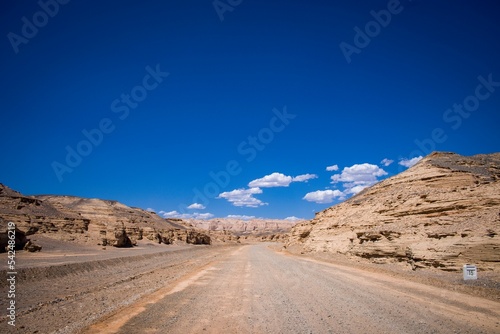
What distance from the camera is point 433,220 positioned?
61.9ft

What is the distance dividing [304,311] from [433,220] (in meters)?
14.7

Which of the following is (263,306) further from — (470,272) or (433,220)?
(433,220)

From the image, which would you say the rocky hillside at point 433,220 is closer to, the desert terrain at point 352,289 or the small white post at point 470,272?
the desert terrain at point 352,289

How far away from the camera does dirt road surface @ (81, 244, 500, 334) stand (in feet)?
22.7

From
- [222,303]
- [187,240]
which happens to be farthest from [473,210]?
[187,240]

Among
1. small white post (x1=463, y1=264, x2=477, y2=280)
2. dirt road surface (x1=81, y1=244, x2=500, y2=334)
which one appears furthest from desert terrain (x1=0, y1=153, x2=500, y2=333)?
small white post (x1=463, y1=264, x2=477, y2=280)

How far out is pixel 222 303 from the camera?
953 centimetres

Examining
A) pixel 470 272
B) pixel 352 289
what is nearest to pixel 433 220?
pixel 470 272

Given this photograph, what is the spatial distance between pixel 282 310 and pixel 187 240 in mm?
88006

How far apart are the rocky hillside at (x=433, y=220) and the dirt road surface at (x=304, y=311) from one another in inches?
153

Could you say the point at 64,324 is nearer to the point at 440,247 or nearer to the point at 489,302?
the point at 489,302

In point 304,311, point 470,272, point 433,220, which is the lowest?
point 304,311

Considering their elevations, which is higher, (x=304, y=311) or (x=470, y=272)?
(x=470, y=272)

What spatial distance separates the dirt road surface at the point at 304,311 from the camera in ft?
22.7
